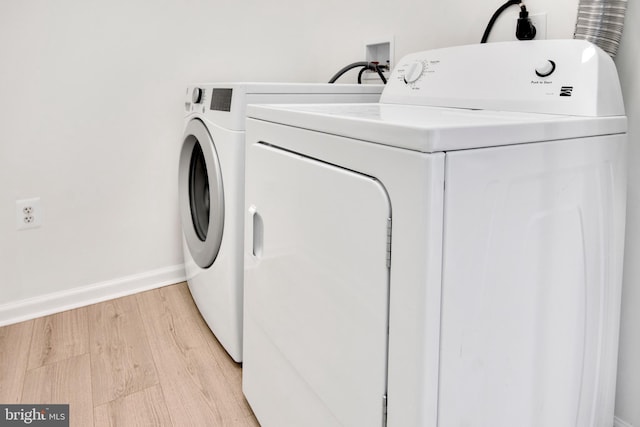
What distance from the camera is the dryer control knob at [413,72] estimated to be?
1.42 m

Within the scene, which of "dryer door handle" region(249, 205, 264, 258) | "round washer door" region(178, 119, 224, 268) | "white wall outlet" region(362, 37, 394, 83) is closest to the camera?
"dryer door handle" region(249, 205, 264, 258)

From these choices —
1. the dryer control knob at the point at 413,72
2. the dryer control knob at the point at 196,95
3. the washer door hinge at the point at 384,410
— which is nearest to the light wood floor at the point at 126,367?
the washer door hinge at the point at 384,410

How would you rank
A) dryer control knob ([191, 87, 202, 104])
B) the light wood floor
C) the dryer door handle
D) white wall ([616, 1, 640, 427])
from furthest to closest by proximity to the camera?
dryer control knob ([191, 87, 202, 104]) < the light wood floor < the dryer door handle < white wall ([616, 1, 640, 427])

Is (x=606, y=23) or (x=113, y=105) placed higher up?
(x=606, y=23)

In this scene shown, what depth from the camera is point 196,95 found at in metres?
1.73

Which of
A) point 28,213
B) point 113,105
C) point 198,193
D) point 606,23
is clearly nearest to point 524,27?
point 606,23

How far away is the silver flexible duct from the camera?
1050 mm

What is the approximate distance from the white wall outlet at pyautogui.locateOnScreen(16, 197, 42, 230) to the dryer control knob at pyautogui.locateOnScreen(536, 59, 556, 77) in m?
1.81

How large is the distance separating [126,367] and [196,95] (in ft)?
3.21

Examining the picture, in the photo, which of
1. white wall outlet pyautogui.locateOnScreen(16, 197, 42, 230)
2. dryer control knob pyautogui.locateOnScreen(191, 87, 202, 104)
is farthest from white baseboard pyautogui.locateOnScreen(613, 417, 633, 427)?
white wall outlet pyautogui.locateOnScreen(16, 197, 42, 230)

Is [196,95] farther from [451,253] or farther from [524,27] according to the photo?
[451,253]

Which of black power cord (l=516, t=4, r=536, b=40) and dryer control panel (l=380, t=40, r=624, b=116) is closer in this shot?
dryer control panel (l=380, t=40, r=624, b=116)

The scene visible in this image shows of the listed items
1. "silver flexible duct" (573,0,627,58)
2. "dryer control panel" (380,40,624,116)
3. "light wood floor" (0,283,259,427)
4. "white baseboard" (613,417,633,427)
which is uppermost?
"silver flexible duct" (573,0,627,58)

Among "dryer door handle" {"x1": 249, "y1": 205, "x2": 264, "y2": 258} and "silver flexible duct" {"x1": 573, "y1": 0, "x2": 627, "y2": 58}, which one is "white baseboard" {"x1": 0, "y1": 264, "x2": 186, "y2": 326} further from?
"silver flexible duct" {"x1": 573, "y1": 0, "x2": 627, "y2": 58}
